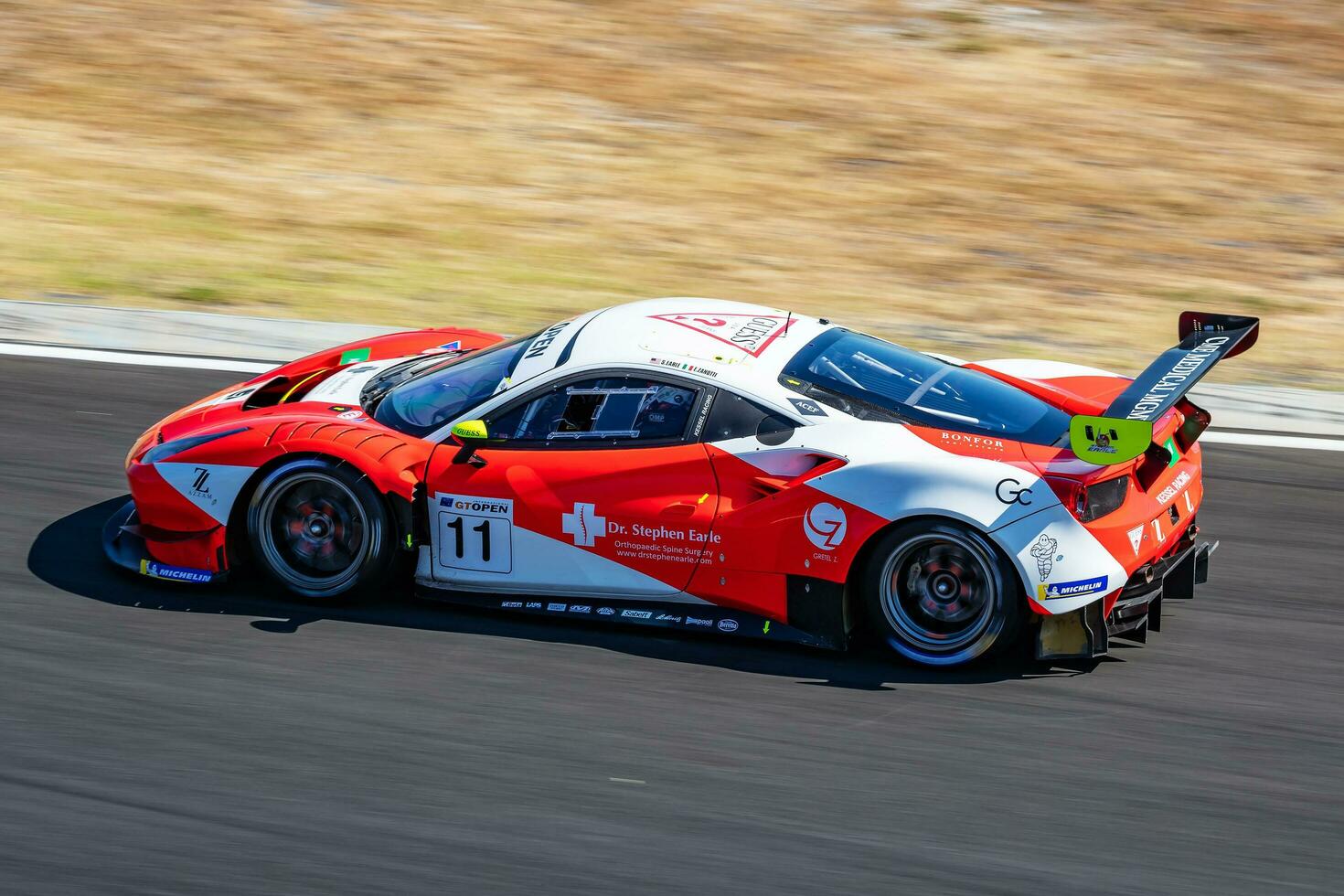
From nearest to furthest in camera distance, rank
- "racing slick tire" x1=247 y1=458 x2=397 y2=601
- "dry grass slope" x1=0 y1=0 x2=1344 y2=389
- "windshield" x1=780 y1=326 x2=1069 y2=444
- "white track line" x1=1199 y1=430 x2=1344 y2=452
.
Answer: "windshield" x1=780 y1=326 x2=1069 y2=444, "racing slick tire" x1=247 y1=458 x2=397 y2=601, "white track line" x1=1199 y1=430 x2=1344 y2=452, "dry grass slope" x1=0 y1=0 x2=1344 y2=389

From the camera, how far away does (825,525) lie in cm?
562

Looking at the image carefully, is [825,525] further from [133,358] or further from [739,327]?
[133,358]

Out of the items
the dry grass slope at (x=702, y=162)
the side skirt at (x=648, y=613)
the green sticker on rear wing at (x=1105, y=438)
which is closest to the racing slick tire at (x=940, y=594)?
the side skirt at (x=648, y=613)

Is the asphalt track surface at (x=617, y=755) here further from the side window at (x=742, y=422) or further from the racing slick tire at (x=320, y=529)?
the side window at (x=742, y=422)

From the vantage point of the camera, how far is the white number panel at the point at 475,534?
5891mm

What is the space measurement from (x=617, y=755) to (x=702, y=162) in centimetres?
927

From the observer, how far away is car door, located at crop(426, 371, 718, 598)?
227 inches

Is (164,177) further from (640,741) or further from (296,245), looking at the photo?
(640,741)

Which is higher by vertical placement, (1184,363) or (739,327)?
(739,327)

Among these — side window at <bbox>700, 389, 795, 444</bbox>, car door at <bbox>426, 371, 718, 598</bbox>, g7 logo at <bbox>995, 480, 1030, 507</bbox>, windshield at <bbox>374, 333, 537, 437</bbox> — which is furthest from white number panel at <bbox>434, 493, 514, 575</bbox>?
g7 logo at <bbox>995, 480, 1030, 507</bbox>

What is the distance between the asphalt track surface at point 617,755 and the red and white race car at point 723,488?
0.23 m

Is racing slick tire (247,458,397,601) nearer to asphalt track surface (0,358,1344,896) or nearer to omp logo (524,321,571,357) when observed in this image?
asphalt track surface (0,358,1344,896)

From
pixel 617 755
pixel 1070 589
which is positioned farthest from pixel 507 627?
pixel 1070 589

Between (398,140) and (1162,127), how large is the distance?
293 inches
